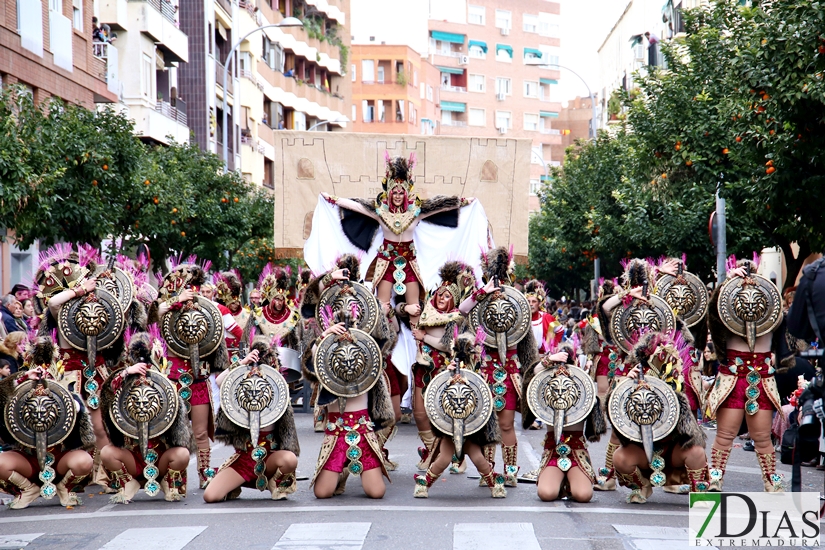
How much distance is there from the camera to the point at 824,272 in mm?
7352

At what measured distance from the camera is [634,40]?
193 feet

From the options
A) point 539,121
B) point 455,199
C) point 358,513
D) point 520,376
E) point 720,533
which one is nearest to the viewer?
point 720,533

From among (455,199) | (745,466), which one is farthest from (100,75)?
(745,466)

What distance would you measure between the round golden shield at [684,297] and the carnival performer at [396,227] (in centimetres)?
275

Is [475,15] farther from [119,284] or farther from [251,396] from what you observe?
[251,396]

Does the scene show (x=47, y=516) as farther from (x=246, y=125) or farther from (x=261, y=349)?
(x=246, y=125)

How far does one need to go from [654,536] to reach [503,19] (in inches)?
3803

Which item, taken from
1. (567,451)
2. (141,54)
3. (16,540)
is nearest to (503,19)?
(141,54)

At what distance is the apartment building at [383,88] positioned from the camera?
87812 mm

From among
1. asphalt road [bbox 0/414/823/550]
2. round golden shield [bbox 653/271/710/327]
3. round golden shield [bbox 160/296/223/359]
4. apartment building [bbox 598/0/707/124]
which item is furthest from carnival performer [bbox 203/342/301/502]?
apartment building [bbox 598/0/707/124]

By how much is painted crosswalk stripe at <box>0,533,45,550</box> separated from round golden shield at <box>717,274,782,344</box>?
5648 mm

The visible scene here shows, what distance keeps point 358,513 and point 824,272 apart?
13.1 feet

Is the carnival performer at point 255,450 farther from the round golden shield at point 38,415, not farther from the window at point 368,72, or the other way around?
the window at point 368,72

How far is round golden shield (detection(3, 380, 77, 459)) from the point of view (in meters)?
10.2
